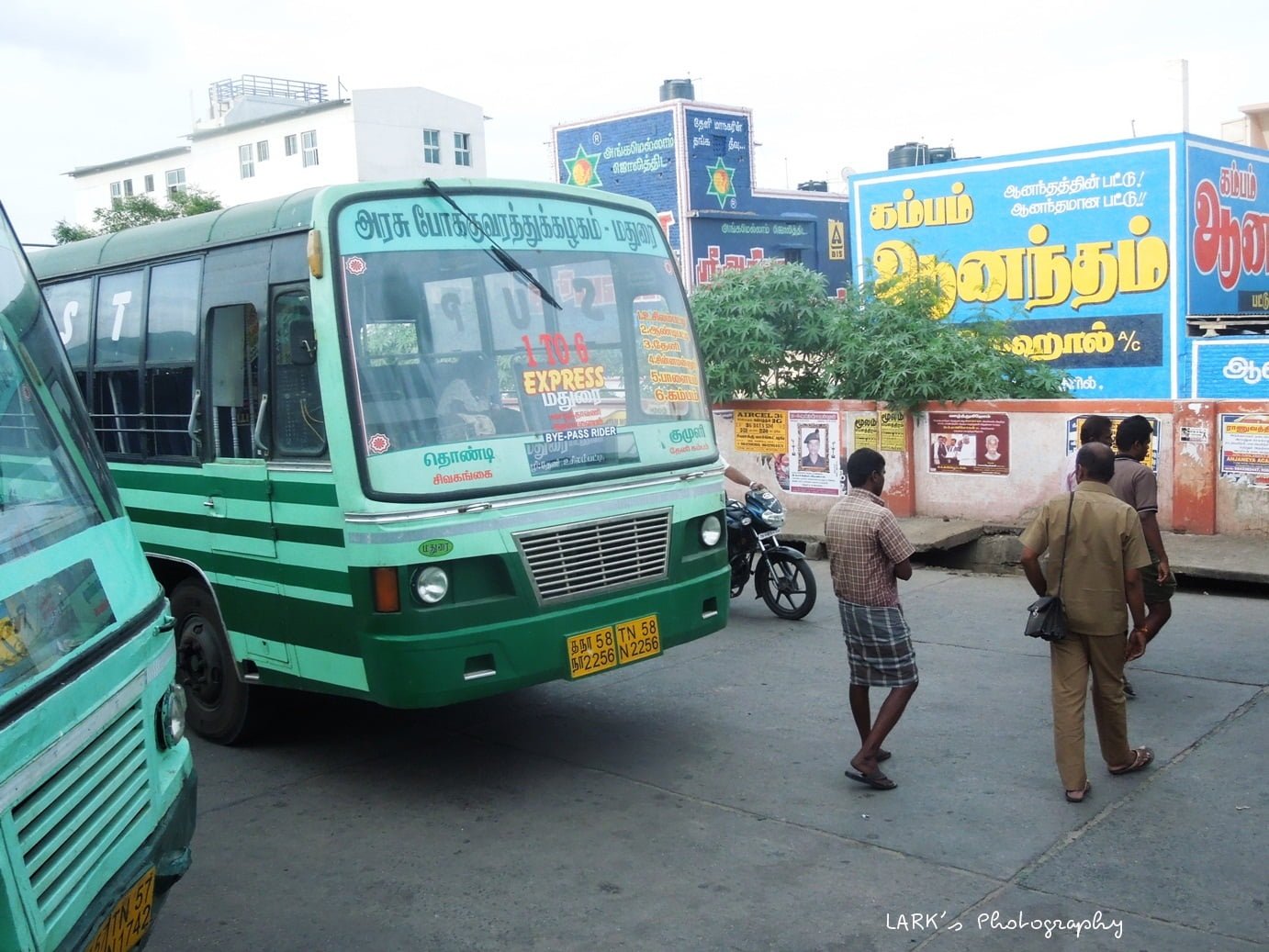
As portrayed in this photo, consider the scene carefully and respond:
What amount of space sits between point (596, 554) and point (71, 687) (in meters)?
3.07

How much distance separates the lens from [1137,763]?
5.59 metres

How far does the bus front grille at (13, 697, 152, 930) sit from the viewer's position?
2.77m

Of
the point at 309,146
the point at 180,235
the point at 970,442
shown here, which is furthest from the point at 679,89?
the point at 309,146

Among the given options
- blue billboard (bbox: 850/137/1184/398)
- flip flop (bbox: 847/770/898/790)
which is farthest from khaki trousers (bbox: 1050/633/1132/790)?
blue billboard (bbox: 850/137/1184/398)

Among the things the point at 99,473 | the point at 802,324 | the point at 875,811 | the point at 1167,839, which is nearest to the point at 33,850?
the point at 99,473

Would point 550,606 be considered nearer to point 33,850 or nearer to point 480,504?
point 480,504

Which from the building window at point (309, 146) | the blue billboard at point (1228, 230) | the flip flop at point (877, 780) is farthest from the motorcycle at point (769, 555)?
the building window at point (309, 146)

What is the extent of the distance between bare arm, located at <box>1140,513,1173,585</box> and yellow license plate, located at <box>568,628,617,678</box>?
112 inches

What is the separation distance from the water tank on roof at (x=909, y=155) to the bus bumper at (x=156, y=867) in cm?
2486

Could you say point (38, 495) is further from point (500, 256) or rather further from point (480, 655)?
point (500, 256)

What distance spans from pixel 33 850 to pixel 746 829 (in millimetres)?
3115

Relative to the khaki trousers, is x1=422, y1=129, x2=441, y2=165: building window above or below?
above

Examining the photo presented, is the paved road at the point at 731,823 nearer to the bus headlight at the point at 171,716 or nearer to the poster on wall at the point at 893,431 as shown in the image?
the bus headlight at the point at 171,716

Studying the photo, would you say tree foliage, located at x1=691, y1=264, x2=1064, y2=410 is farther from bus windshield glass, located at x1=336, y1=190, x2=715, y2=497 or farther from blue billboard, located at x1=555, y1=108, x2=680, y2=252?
blue billboard, located at x1=555, y1=108, x2=680, y2=252
